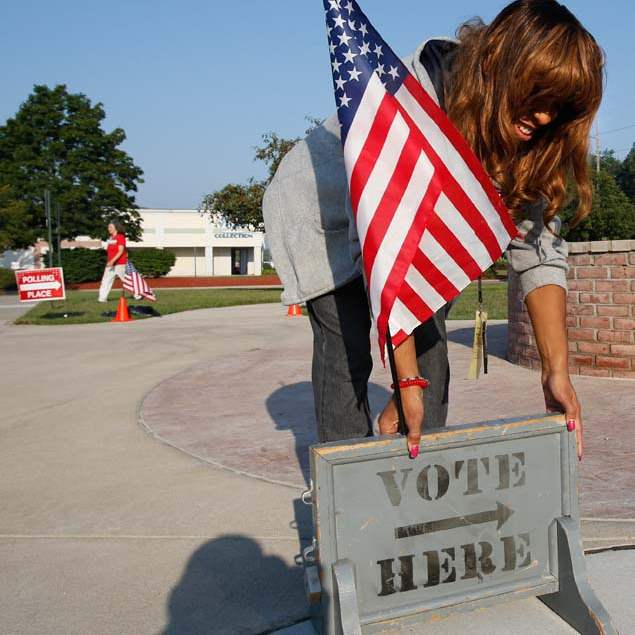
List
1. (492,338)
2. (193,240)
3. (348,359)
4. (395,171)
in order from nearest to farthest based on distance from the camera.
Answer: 1. (395,171)
2. (348,359)
3. (492,338)
4. (193,240)

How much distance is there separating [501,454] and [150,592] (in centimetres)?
118

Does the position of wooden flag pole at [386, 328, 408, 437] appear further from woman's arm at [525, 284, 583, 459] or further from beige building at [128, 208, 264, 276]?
beige building at [128, 208, 264, 276]

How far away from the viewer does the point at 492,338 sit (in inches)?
335

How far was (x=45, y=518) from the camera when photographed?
2.99 meters

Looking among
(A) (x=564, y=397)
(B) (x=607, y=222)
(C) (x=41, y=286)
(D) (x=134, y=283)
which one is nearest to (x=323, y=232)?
(A) (x=564, y=397)

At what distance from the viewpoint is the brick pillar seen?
5492 millimetres

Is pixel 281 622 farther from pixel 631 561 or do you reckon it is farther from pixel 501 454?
→ pixel 631 561

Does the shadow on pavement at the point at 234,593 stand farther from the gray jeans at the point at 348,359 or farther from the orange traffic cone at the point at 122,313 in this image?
the orange traffic cone at the point at 122,313

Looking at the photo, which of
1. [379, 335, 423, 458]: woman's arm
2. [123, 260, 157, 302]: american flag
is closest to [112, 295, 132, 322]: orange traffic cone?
[123, 260, 157, 302]: american flag

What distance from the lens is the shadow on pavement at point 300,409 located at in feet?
13.3

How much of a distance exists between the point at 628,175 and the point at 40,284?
7622 cm

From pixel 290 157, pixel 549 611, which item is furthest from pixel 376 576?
pixel 290 157

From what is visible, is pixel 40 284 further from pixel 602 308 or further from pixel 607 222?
pixel 607 222

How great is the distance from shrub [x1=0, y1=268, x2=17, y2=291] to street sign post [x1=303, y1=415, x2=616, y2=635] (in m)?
31.6
